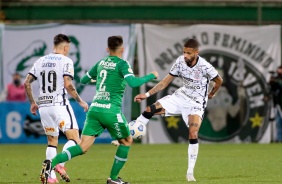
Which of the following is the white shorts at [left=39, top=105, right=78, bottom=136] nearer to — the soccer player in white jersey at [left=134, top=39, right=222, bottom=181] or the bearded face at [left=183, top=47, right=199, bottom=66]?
the soccer player in white jersey at [left=134, top=39, right=222, bottom=181]

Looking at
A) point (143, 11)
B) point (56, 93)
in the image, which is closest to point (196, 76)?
point (56, 93)

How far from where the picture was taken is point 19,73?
2514 cm

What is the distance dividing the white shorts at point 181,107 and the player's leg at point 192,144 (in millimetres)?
103

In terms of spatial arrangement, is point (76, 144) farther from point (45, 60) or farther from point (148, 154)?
point (148, 154)

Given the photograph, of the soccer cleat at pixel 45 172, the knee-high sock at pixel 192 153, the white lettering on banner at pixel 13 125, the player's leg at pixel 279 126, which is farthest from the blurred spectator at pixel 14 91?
the soccer cleat at pixel 45 172

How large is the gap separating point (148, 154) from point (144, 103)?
4401 mm

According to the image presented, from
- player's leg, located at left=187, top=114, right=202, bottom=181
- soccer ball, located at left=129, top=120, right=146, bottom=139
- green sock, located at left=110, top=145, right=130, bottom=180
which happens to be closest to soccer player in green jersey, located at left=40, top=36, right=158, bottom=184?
green sock, located at left=110, top=145, right=130, bottom=180

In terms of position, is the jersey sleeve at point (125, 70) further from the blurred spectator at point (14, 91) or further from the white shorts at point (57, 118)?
the blurred spectator at point (14, 91)

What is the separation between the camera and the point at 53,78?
13.7 metres

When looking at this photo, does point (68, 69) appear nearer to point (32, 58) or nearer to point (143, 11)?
point (32, 58)

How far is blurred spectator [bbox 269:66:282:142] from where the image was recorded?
83.7ft

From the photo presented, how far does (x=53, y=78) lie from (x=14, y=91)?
11.7 m

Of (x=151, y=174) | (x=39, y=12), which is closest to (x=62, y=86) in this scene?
(x=151, y=174)

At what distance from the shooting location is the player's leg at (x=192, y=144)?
1395 cm
